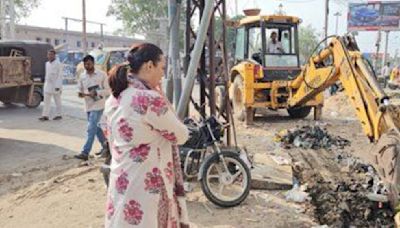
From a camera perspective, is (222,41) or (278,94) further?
(278,94)

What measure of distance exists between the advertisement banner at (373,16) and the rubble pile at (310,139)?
3008cm

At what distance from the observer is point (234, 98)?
13172 mm

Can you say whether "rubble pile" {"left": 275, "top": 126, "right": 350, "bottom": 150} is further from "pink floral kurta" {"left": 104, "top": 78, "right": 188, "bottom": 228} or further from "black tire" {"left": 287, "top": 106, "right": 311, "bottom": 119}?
"pink floral kurta" {"left": 104, "top": 78, "right": 188, "bottom": 228}

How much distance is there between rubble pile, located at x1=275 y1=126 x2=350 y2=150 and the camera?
30.6 ft

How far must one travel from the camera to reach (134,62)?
291 centimetres

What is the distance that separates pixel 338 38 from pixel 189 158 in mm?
3679

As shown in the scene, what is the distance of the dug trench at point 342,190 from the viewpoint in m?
5.44

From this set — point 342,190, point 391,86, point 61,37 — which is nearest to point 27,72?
point 342,190

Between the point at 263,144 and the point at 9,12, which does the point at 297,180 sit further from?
the point at 9,12

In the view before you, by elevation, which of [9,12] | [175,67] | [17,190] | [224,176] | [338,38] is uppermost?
[9,12]

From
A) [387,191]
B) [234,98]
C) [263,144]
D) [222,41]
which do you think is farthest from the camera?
[234,98]

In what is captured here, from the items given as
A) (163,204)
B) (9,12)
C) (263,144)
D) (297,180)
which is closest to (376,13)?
(9,12)

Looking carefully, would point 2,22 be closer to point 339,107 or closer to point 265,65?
point 265,65

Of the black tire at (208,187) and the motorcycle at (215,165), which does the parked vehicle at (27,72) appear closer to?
the motorcycle at (215,165)
